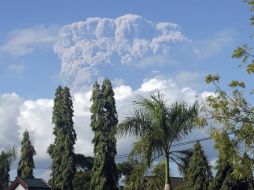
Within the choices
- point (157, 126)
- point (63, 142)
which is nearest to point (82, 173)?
point (63, 142)

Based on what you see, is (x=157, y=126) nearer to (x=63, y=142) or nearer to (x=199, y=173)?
(x=199, y=173)

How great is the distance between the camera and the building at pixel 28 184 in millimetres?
64144

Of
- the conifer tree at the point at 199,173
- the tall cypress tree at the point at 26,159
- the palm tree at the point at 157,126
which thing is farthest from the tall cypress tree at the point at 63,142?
the palm tree at the point at 157,126

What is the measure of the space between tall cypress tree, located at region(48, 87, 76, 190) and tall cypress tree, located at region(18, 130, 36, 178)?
42.2 ft

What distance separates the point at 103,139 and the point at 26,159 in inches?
953

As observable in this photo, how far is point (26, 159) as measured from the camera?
7731 cm

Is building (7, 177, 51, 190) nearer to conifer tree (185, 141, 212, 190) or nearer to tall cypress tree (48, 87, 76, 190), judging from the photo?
tall cypress tree (48, 87, 76, 190)

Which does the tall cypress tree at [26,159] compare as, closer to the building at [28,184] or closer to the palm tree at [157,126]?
the building at [28,184]

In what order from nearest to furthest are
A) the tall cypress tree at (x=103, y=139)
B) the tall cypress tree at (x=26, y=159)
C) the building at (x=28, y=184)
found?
the tall cypress tree at (x=103, y=139) → the building at (x=28, y=184) → the tall cypress tree at (x=26, y=159)

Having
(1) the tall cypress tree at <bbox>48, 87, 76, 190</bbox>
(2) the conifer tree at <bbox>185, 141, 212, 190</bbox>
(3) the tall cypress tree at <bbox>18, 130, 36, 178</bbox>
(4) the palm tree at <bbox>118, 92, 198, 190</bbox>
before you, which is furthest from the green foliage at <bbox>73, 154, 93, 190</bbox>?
(4) the palm tree at <bbox>118, 92, 198, 190</bbox>

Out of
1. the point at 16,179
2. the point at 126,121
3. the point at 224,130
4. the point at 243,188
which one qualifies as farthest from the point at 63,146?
the point at 224,130

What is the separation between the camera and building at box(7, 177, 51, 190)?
6414 centimetres

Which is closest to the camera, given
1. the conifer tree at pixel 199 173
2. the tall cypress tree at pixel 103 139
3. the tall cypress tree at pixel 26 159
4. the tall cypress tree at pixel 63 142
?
the conifer tree at pixel 199 173

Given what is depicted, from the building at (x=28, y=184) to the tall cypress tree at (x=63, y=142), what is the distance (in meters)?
3.05
